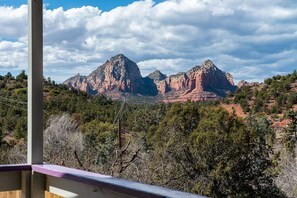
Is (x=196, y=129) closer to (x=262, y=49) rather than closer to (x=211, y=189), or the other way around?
(x=211, y=189)

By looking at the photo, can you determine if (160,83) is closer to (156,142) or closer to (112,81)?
(112,81)

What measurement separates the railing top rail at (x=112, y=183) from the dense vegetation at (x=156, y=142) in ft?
15.7

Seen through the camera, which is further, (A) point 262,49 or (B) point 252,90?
(A) point 262,49

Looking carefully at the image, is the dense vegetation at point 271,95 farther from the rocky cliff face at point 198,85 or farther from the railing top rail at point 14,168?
the railing top rail at point 14,168

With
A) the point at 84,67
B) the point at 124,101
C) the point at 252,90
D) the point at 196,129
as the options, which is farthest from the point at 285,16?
the point at 84,67

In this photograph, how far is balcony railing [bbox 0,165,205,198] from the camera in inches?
52.4

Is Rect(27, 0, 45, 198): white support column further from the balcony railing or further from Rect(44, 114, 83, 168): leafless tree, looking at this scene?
Rect(44, 114, 83, 168): leafless tree

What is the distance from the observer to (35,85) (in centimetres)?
216

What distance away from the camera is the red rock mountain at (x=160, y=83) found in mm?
6415

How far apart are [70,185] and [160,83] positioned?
5.35 meters

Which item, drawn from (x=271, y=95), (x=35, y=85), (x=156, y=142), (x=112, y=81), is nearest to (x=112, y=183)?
(x=35, y=85)

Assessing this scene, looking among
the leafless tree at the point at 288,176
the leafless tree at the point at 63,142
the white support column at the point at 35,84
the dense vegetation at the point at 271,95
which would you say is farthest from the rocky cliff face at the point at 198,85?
the white support column at the point at 35,84

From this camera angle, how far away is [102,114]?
297 inches

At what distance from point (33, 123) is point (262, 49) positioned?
225 inches
